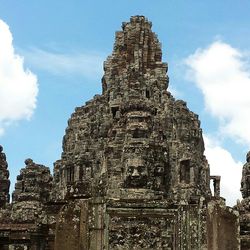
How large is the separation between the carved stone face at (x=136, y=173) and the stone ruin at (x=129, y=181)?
0.27 ft

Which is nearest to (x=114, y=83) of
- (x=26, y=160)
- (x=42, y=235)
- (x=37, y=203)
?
(x=26, y=160)

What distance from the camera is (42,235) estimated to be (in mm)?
13586

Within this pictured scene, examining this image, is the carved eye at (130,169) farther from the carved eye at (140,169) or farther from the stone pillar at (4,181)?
the stone pillar at (4,181)

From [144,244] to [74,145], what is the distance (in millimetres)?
43928

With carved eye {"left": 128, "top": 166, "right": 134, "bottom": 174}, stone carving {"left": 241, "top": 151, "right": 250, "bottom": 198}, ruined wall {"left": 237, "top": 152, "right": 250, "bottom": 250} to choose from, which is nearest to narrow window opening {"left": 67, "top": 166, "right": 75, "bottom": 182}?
carved eye {"left": 128, "top": 166, "right": 134, "bottom": 174}

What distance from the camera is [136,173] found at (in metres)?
35.2

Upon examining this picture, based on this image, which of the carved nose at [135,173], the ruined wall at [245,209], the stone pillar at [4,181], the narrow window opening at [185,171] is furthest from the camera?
the narrow window opening at [185,171]

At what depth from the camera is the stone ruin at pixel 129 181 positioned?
1045 centimetres

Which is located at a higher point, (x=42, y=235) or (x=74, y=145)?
(x=74, y=145)

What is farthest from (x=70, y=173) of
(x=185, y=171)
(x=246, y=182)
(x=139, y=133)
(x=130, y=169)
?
(x=246, y=182)

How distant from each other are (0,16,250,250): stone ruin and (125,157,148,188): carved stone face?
8 cm

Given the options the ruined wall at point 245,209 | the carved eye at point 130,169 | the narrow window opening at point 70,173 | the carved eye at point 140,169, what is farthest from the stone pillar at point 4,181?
the ruined wall at point 245,209

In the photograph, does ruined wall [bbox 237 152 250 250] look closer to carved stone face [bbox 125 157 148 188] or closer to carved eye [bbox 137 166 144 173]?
carved stone face [bbox 125 157 148 188]

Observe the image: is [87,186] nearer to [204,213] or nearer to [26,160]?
[204,213]
